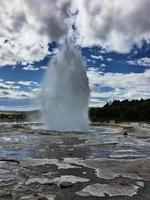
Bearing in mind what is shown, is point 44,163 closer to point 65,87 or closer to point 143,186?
point 143,186

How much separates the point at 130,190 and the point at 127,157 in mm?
8806

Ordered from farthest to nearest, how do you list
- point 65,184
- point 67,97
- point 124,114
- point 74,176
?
1. point 124,114
2. point 67,97
3. point 74,176
4. point 65,184

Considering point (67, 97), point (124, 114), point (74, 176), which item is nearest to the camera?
point (74, 176)

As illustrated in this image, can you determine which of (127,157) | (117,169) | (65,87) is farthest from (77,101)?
(117,169)

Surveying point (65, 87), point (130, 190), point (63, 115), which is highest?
point (65, 87)

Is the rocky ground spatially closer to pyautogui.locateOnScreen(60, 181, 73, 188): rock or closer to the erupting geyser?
pyautogui.locateOnScreen(60, 181, 73, 188): rock

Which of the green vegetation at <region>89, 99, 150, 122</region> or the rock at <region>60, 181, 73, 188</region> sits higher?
the green vegetation at <region>89, 99, 150, 122</region>

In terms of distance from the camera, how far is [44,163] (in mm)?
17797

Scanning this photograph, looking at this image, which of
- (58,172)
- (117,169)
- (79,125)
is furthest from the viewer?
(79,125)

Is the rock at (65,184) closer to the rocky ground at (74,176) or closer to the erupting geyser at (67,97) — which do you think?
the rocky ground at (74,176)

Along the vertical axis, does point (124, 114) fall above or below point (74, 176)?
above

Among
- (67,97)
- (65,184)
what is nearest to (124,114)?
(67,97)

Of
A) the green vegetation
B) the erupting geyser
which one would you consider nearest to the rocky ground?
the erupting geyser

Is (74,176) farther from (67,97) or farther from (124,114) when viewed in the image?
(124,114)
